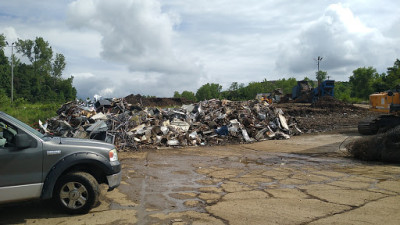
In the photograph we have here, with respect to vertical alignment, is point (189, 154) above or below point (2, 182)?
below

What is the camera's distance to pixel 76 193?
4887mm

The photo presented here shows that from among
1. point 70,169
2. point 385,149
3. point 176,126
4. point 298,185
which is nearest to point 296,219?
point 298,185

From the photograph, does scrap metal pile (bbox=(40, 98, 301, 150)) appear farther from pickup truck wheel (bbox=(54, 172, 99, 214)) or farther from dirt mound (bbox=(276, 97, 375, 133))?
pickup truck wheel (bbox=(54, 172, 99, 214))

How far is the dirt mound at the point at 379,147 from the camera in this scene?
975 centimetres

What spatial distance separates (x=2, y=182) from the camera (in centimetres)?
438

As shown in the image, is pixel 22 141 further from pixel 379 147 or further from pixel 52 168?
pixel 379 147

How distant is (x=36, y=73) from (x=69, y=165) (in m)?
89.3

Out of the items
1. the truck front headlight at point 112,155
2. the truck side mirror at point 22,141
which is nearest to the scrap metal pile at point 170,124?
the truck front headlight at point 112,155

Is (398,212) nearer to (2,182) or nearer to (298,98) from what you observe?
(2,182)

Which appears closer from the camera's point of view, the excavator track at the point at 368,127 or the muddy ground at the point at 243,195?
the muddy ground at the point at 243,195

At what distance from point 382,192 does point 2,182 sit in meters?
7.06

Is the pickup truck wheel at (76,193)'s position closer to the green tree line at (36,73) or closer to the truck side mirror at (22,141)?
the truck side mirror at (22,141)

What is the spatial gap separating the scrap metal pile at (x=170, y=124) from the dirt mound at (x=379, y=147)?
6776 mm

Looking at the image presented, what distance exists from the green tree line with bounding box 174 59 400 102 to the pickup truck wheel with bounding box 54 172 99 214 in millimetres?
49194
